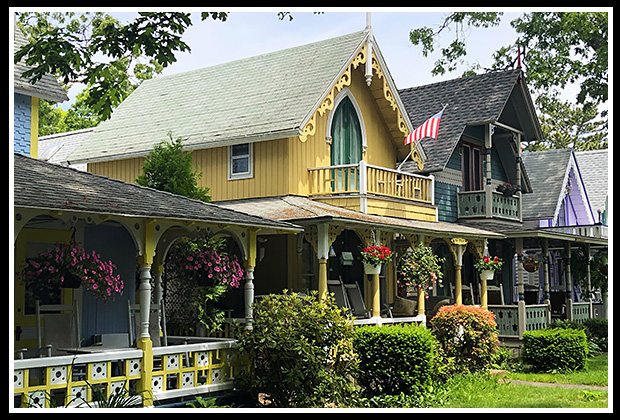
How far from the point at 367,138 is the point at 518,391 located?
8.94 metres

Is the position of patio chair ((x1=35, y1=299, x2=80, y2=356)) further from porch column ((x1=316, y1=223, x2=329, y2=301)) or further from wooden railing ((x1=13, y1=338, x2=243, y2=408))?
porch column ((x1=316, y1=223, x2=329, y2=301))

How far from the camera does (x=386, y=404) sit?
44.9 feet

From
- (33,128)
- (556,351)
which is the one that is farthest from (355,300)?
(33,128)

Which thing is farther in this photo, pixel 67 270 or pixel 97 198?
pixel 67 270

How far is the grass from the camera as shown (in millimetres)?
13641

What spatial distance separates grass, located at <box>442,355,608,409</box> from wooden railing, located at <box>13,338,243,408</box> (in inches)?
153

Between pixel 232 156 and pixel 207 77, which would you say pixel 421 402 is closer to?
pixel 232 156

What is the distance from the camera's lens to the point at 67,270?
39.5 feet

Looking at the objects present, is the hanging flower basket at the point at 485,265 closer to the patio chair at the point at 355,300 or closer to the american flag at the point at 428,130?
the american flag at the point at 428,130

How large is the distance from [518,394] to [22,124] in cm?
1147

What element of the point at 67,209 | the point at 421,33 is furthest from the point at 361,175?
the point at 421,33

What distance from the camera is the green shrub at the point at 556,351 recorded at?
57.8ft

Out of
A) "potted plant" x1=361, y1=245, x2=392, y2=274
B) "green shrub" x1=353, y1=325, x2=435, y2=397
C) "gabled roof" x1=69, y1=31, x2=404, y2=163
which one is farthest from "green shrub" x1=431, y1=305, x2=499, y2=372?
"gabled roof" x1=69, y1=31, x2=404, y2=163

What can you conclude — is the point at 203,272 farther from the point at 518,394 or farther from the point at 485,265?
the point at 485,265
